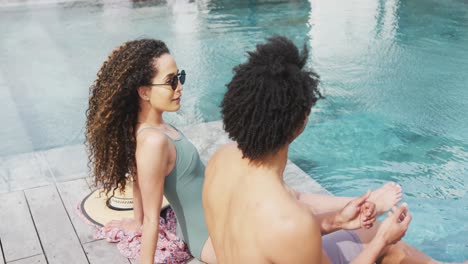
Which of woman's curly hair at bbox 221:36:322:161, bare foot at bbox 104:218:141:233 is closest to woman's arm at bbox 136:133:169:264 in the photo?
bare foot at bbox 104:218:141:233

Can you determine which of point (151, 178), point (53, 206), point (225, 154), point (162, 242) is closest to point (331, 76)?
point (53, 206)

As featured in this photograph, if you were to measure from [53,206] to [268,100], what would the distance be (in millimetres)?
2407

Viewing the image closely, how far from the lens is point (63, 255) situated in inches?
130

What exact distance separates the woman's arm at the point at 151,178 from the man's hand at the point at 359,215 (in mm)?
931

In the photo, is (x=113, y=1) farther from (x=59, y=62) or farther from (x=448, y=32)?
(x=448, y=32)

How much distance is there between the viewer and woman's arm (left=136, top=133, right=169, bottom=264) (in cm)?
282

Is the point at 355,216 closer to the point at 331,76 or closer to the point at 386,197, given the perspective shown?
the point at 386,197

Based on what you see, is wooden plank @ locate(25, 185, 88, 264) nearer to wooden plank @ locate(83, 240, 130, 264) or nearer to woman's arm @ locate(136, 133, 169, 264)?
wooden plank @ locate(83, 240, 130, 264)

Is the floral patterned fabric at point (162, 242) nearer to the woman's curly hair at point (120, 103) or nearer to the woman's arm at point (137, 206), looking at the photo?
the woman's arm at point (137, 206)

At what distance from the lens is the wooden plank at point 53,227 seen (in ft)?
10.8

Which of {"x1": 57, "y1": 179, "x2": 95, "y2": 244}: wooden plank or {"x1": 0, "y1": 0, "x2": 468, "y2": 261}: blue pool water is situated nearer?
{"x1": 57, "y1": 179, "x2": 95, "y2": 244}: wooden plank

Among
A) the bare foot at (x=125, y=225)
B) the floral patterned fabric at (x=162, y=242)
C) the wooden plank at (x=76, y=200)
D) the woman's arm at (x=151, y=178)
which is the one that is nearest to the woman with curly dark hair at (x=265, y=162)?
the woman's arm at (x=151, y=178)

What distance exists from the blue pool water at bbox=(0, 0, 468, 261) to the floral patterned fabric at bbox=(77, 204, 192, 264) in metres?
1.91

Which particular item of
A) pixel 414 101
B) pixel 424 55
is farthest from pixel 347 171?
pixel 424 55
